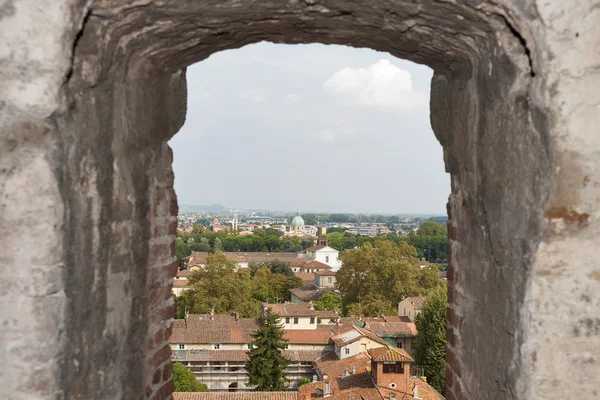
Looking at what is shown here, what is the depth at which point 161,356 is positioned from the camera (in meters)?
2.73

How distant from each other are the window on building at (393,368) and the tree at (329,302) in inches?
1050

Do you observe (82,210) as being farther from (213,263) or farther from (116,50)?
(213,263)

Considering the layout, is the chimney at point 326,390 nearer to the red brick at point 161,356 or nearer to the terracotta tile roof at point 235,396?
the terracotta tile roof at point 235,396

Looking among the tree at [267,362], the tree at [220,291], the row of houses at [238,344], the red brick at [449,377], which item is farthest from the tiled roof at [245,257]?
the red brick at [449,377]

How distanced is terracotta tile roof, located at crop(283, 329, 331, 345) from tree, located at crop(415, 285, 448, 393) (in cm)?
648

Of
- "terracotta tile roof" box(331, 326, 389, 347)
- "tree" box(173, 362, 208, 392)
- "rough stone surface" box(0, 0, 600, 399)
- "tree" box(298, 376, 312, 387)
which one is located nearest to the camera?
"rough stone surface" box(0, 0, 600, 399)

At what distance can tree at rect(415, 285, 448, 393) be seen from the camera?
83.6 ft

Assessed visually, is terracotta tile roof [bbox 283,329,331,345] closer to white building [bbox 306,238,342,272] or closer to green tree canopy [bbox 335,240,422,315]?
green tree canopy [bbox 335,240,422,315]

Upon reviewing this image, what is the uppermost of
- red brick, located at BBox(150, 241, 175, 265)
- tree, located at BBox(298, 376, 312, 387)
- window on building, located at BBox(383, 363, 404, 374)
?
red brick, located at BBox(150, 241, 175, 265)

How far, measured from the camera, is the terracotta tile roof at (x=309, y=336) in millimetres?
32906

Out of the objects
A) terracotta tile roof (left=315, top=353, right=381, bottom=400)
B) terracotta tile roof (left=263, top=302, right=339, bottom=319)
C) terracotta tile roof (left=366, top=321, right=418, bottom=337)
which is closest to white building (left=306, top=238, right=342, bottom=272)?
terracotta tile roof (left=263, top=302, right=339, bottom=319)

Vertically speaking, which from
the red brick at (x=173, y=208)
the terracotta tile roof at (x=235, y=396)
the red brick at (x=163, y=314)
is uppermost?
the red brick at (x=173, y=208)

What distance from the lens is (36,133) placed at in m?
1.85

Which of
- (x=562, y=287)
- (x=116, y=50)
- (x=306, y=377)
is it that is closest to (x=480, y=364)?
(x=562, y=287)
